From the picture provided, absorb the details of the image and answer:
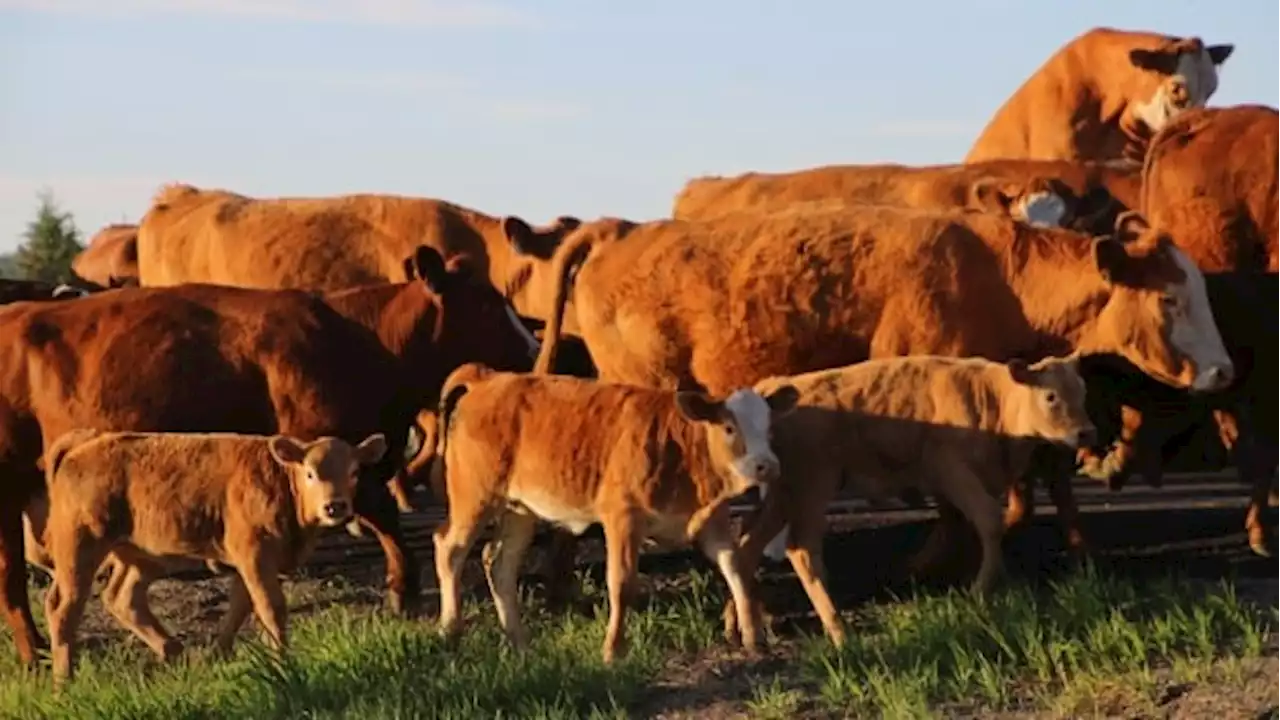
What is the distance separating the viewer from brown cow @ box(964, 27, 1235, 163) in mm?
18469

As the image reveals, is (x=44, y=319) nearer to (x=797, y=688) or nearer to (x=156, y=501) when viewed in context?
(x=156, y=501)

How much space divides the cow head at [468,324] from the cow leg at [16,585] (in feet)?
7.60

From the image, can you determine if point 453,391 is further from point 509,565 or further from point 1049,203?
point 1049,203

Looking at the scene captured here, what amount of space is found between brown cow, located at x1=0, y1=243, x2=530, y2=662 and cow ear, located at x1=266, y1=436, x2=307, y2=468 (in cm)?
125

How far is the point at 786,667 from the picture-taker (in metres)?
9.40

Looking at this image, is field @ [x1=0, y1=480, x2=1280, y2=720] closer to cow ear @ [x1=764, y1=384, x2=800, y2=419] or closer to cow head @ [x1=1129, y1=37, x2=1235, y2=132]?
cow ear @ [x1=764, y1=384, x2=800, y2=419]

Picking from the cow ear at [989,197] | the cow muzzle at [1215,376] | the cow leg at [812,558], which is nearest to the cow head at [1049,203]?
the cow ear at [989,197]

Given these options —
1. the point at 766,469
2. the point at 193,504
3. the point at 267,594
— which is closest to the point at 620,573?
the point at 766,469

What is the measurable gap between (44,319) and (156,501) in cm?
201

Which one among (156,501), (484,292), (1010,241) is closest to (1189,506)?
(1010,241)

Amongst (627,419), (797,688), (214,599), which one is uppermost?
(627,419)

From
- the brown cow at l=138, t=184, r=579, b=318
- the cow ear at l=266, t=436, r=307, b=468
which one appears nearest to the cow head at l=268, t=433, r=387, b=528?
the cow ear at l=266, t=436, r=307, b=468

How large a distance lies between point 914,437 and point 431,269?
341cm

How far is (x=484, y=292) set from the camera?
43.0 feet
